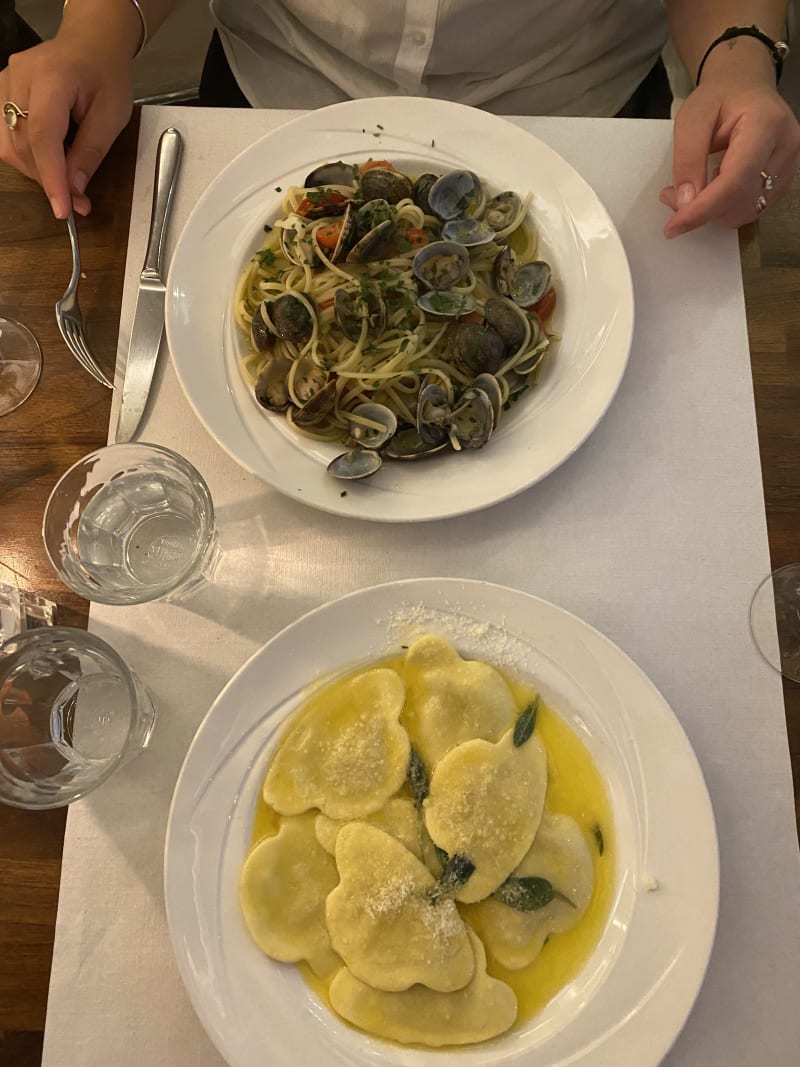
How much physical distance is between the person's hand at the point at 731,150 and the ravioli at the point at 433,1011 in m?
1.56

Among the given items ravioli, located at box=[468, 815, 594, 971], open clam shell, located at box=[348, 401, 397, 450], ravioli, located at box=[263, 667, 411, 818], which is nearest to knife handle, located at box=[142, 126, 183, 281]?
open clam shell, located at box=[348, 401, 397, 450]

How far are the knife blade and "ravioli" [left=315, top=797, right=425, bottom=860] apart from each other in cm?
87

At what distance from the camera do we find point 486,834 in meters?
1.24

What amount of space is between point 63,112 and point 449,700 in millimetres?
1528

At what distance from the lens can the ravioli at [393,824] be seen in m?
1.25

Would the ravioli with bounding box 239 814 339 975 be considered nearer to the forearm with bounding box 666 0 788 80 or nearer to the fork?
the fork

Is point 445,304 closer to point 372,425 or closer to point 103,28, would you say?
point 372,425

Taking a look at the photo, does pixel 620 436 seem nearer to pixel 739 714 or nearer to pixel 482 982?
pixel 739 714

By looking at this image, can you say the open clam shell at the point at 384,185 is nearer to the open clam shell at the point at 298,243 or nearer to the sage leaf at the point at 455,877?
the open clam shell at the point at 298,243

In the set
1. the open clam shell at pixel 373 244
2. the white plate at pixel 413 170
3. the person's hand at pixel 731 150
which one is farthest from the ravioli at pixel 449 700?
the person's hand at pixel 731 150

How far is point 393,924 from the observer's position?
1199 mm

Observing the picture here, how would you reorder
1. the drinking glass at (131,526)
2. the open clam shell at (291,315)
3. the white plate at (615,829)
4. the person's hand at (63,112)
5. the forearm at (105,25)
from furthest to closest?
the forearm at (105,25) → the person's hand at (63,112) → the open clam shell at (291,315) → the drinking glass at (131,526) → the white plate at (615,829)

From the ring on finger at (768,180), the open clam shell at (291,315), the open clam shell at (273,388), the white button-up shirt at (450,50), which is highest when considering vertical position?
the white button-up shirt at (450,50)

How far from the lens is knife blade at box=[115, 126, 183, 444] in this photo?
5.29ft
